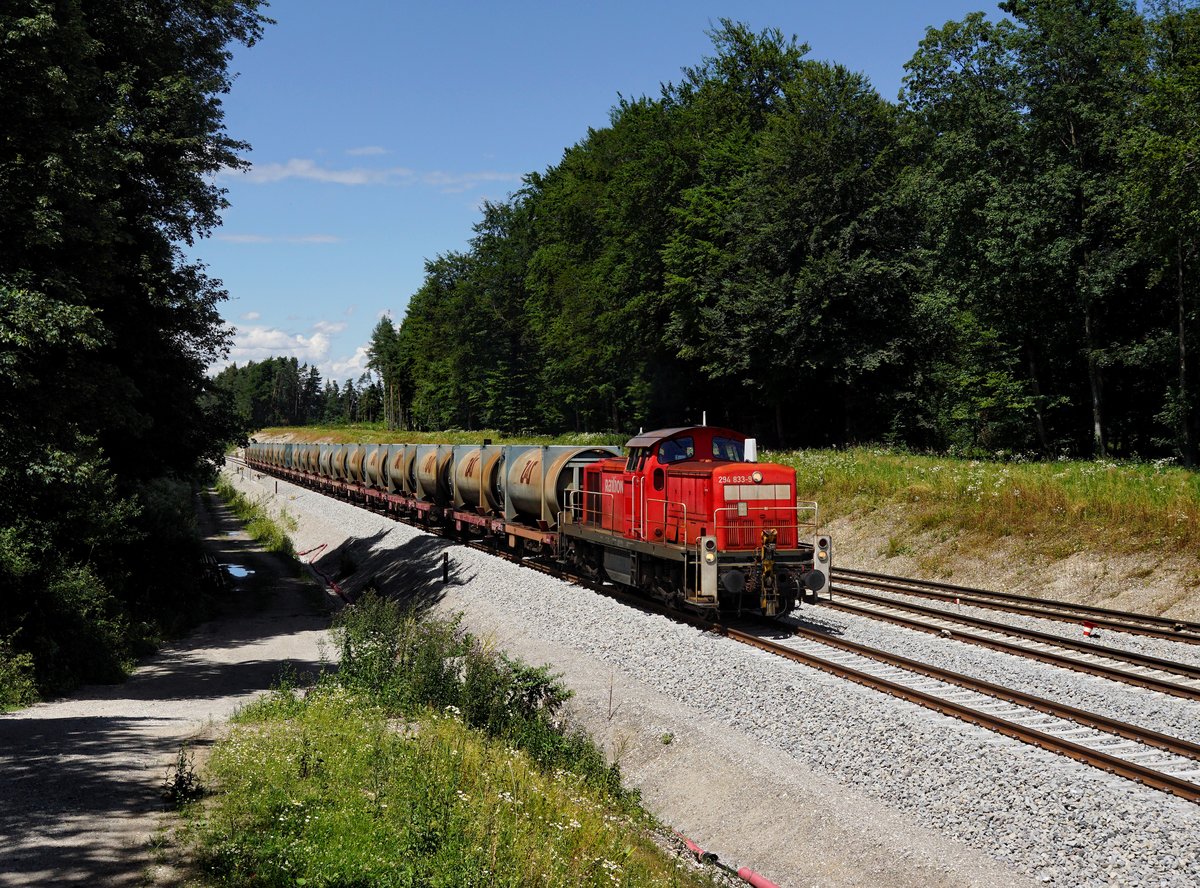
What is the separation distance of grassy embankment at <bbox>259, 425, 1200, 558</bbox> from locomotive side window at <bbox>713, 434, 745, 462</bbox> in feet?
27.1

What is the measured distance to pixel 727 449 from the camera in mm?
17562

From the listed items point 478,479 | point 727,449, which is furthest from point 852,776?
point 478,479

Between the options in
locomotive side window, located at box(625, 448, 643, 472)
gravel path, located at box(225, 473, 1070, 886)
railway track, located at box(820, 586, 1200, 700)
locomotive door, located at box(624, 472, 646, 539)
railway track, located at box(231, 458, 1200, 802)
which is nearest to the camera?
gravel path, located at box(225, 473, 1070, 886)

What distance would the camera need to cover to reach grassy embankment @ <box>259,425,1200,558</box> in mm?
18734

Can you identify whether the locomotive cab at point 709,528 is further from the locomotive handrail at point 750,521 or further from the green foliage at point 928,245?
the green foliage at point 928,245

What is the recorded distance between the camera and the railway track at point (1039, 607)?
49.3ft

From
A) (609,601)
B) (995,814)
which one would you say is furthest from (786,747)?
(609,601)

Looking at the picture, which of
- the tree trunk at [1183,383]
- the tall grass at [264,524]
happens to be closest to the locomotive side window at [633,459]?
the tree trunk at [1183,383]

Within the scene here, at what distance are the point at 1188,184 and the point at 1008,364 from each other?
14624 mm

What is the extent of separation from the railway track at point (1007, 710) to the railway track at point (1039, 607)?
510cm

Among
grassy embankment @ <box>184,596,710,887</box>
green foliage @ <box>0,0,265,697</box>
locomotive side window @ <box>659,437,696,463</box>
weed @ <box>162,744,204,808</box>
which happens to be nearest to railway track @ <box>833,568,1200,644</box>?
locomotive side window @ <box>659,437,696,463</box>

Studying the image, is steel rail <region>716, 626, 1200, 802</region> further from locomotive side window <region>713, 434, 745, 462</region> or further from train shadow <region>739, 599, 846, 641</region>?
locomotive side window <region>713, 434, 745, 462</region>

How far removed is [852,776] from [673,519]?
7.97 meters

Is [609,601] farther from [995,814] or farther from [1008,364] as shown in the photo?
[1008,364]
